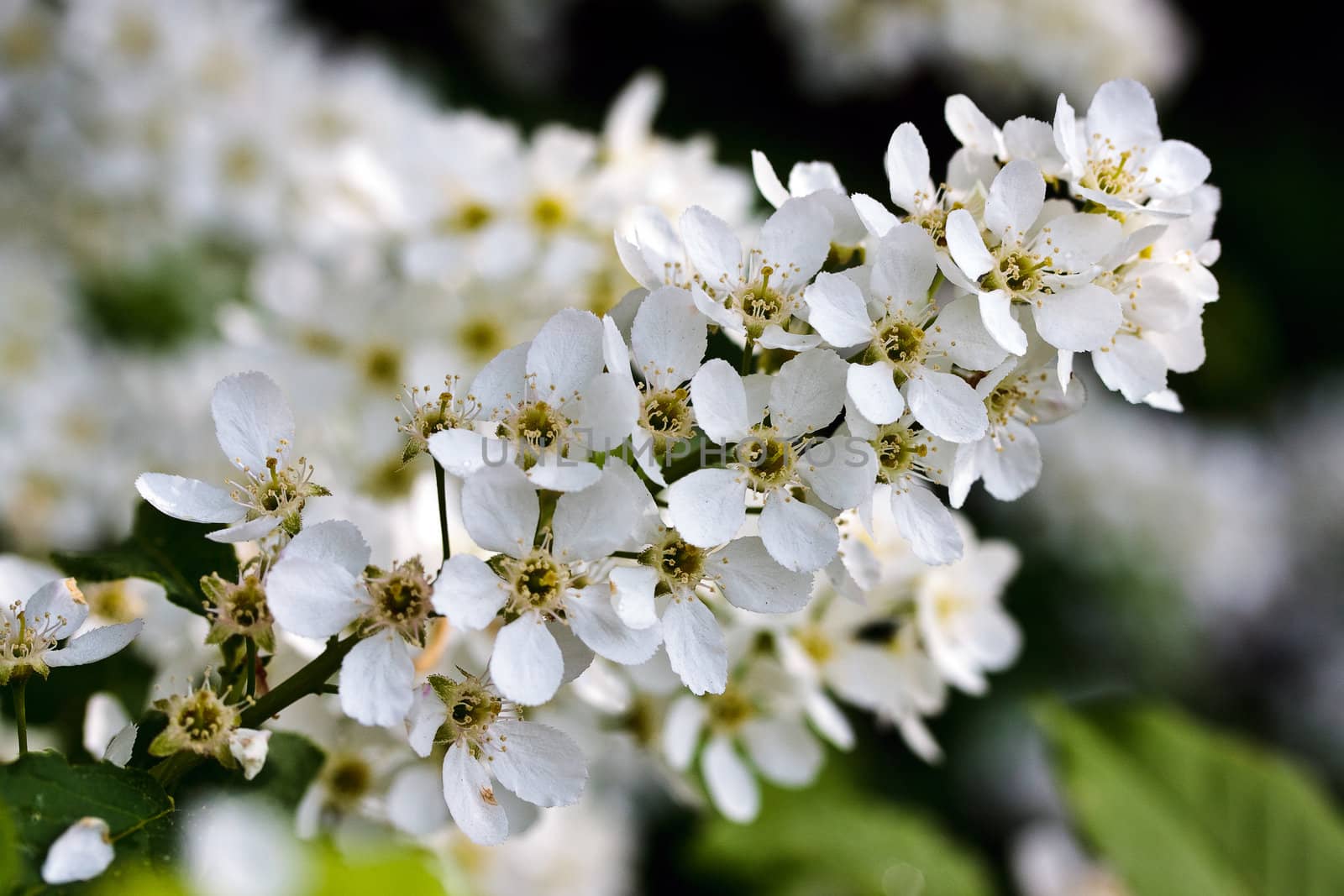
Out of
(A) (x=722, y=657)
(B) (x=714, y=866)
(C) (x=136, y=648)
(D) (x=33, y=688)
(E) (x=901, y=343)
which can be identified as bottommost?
(B) (x=714, y=866)

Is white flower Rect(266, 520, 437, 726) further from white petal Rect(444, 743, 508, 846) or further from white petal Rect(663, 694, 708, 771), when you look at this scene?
white petal Rect(663, 694, 708, 771)

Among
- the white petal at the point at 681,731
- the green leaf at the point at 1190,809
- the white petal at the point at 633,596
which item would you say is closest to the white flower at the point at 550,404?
the white petal at the point at 633,596

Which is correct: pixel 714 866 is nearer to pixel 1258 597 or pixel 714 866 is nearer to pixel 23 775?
pixel 23 775

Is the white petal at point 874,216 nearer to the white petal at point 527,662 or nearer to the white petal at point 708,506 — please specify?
the white petal at point 708,506

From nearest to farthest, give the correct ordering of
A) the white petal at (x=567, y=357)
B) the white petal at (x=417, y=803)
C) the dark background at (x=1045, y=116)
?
1. the white petal at (x=567, y=357)
2. the white petal at (x=417, y=803)
3. the dark background at (x=1045, y=116)

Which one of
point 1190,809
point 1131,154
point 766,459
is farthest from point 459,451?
point 1190,809

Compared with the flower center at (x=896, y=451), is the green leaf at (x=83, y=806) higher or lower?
lower

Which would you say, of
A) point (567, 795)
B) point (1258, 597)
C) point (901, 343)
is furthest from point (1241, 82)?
point (567, 795)
